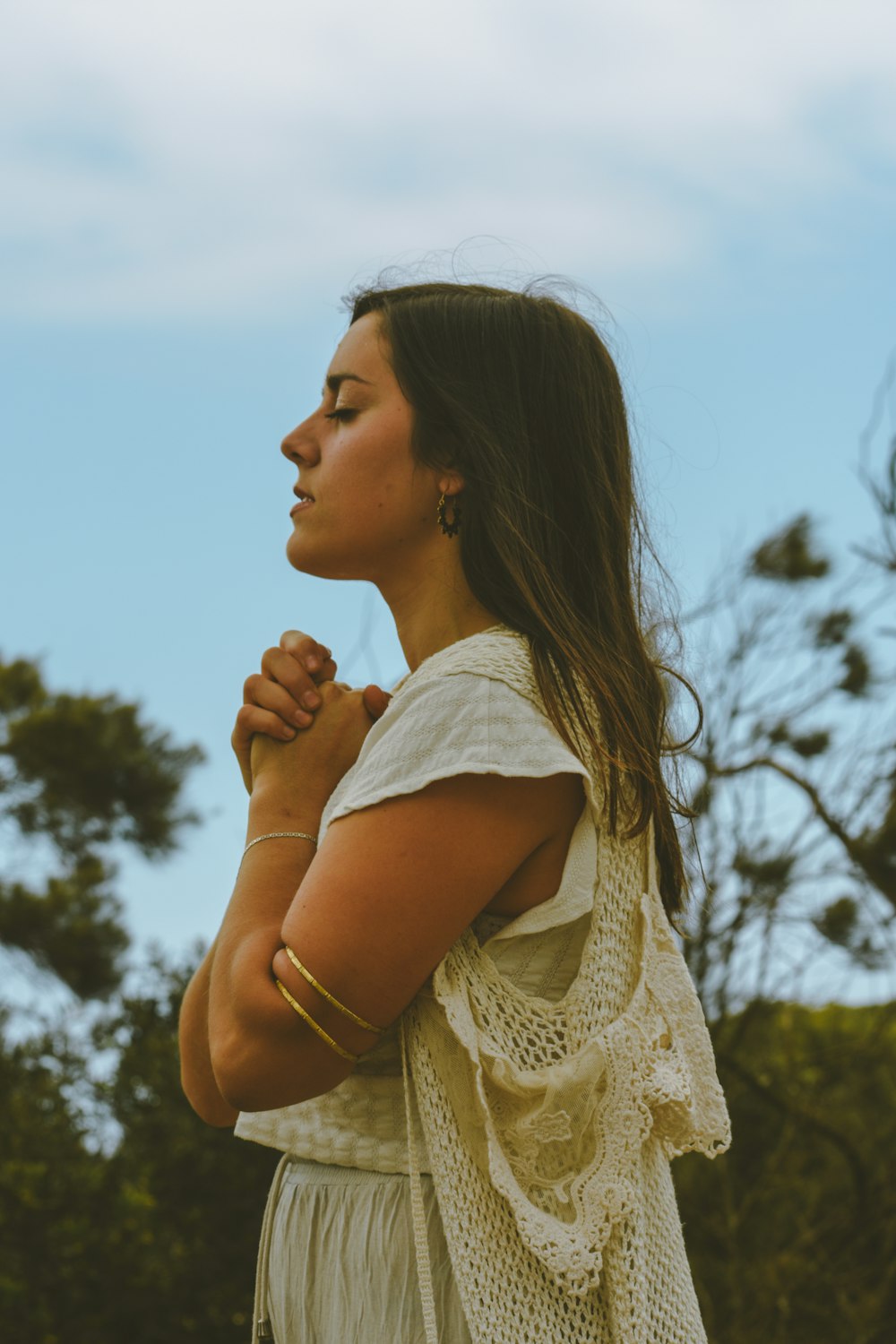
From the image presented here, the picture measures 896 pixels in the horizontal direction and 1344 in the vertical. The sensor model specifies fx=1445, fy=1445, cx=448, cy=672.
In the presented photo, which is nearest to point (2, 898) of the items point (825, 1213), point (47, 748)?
point (47, 748)

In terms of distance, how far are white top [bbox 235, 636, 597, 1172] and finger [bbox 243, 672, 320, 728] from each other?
14 centimetres

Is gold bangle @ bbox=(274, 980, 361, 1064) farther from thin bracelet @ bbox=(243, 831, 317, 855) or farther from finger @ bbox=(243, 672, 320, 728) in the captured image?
finger @ bbox=(243, 672, 320, 728)

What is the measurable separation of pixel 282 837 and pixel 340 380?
2.03 ft

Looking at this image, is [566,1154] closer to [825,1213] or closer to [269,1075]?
[269,1075]

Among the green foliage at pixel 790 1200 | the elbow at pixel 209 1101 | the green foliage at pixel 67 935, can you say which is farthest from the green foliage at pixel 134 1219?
the elbow at pixel 209 1101

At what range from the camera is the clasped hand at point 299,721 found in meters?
1.76

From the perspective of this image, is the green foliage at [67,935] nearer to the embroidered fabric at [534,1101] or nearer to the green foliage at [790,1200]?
the green foliage at [790,1200]

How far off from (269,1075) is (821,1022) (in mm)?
5466

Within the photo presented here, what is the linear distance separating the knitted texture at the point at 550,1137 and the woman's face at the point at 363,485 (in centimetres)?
25

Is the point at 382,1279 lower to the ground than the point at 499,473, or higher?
lower

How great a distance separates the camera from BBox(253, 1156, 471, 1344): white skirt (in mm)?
1576

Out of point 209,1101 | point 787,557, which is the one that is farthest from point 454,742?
point 787,557

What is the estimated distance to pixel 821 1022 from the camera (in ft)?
21.2

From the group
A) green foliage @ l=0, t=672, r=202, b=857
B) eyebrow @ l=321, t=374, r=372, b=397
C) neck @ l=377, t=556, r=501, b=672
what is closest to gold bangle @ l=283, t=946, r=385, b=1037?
neck @ l=377, t=556, r=501, b=672
